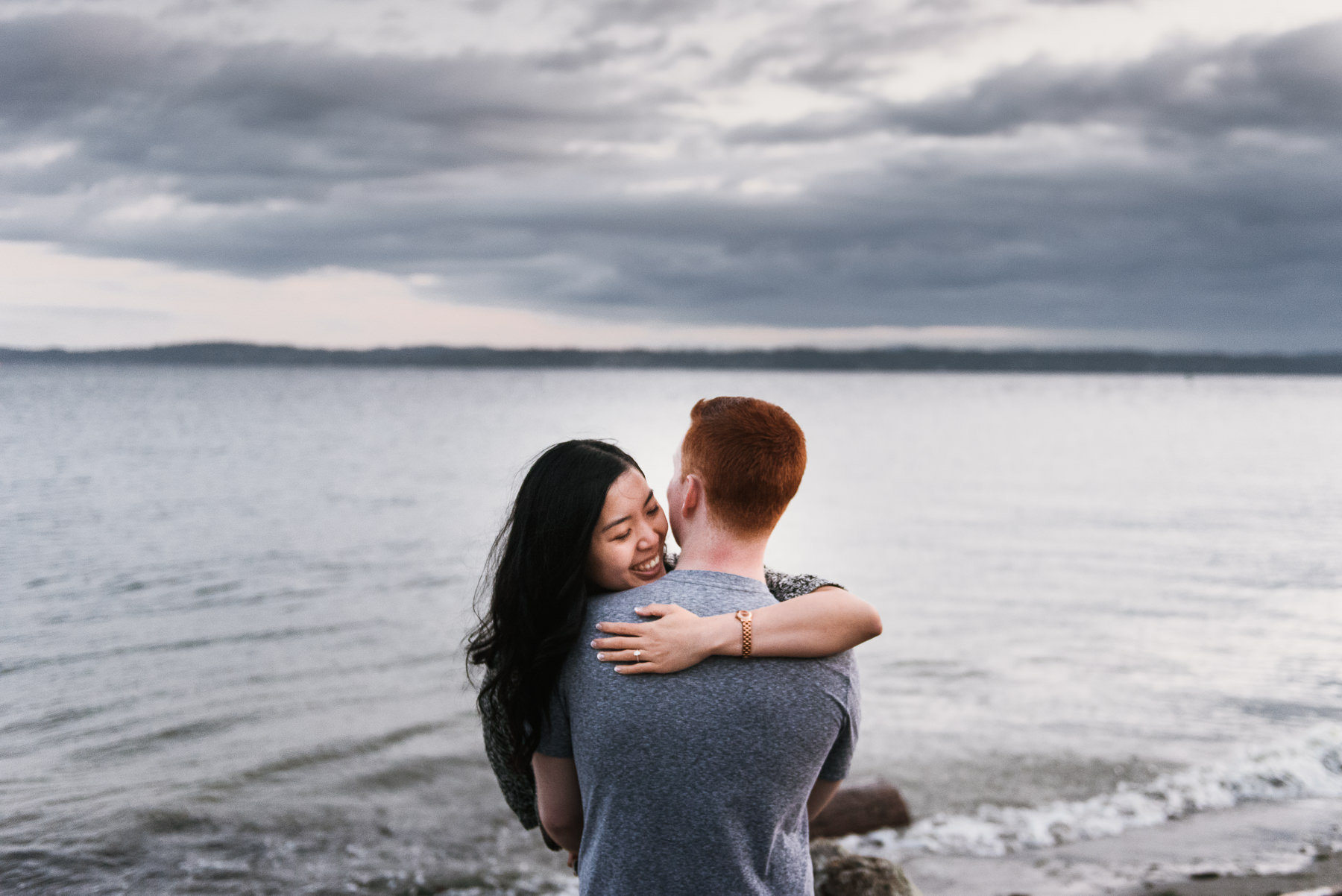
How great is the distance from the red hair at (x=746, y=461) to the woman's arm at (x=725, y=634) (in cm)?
23

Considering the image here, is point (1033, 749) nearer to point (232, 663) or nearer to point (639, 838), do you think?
point (639, 838)

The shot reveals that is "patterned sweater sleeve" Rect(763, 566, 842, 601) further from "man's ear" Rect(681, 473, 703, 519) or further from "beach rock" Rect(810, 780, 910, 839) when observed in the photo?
"beach rock" Rect(810, 780, 910, 839)

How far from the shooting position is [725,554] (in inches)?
95.8

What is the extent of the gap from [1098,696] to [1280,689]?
6.90 ft

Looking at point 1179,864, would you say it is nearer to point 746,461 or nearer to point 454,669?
point 746,461

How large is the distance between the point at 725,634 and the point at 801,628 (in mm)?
188

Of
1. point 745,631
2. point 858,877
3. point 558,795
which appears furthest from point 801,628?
point 858,877

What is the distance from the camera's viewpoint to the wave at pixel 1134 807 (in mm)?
7531

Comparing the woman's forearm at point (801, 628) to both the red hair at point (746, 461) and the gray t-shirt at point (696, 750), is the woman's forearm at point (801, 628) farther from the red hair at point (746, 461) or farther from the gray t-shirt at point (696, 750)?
the red hair at point (746, 461)

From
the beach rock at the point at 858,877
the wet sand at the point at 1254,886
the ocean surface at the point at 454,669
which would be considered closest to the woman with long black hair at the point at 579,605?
the ocean surface at the point at 454,669

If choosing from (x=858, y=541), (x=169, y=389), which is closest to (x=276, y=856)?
(x=858, y=541)

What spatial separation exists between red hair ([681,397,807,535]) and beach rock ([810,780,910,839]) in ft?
18.3

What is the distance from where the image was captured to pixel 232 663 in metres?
12.4

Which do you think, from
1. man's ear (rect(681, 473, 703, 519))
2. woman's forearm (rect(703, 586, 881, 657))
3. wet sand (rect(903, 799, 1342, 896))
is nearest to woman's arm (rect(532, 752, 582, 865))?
woman's forearm (rect(703, 586, 881, 657))
